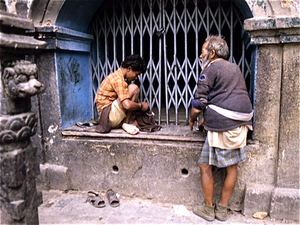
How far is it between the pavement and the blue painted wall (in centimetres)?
107

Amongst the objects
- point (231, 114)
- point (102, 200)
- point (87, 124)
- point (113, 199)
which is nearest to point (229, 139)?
point (231, 114)

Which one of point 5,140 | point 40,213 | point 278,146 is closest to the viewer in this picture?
point 5,140

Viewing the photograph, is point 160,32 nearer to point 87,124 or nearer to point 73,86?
point 73,86

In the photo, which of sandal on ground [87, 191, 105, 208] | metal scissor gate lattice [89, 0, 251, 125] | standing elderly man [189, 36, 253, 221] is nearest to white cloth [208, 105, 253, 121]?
standing elderly man [189, 36, 253, 221]

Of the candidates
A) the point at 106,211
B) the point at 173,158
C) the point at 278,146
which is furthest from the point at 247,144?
the point at 106,211

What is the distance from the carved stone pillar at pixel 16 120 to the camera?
8.21ft

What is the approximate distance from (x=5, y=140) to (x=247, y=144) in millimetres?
2583

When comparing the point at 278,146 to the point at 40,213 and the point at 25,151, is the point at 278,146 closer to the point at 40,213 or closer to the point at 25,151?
the point at 25,151

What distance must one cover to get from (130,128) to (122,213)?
110cm

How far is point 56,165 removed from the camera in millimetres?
4352

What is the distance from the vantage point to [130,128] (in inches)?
163

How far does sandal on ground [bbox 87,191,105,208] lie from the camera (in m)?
3.89

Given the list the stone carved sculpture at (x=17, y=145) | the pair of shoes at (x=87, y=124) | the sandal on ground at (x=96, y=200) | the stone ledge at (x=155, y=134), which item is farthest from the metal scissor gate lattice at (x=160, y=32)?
the stone carved sculpture at (x=17, y=145)

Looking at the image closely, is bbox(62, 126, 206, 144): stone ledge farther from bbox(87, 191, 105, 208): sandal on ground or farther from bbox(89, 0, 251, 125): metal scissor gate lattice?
bbox(87, 191, 105, 208): sandal on ground
